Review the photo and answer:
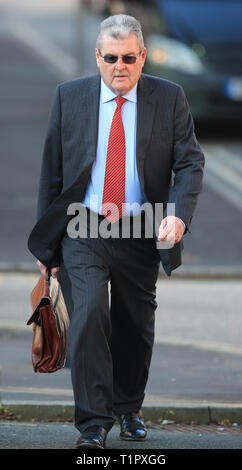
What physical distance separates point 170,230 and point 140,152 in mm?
429

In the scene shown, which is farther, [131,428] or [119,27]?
[131,428]

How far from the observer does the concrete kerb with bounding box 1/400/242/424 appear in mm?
6594

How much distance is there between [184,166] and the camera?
5617 mm

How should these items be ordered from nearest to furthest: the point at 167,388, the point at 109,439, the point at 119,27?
1. the point at 119,27
2. the point at 109,439
3. the point at 167,388

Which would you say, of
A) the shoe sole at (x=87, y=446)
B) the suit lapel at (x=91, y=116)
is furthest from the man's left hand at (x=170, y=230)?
the shoe sole at (x=87, y=446)

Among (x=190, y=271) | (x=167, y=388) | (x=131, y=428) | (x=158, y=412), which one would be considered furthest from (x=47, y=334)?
(x=190, y=271)

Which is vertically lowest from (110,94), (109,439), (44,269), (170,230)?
(109,439)

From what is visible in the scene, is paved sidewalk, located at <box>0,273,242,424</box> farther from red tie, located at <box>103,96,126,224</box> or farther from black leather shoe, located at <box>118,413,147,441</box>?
red tie, located at <box>103,96,126,224</box>

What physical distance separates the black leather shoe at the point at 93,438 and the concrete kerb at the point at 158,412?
108cm

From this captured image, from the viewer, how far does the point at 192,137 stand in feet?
18.6

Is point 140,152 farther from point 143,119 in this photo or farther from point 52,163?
point 52,163

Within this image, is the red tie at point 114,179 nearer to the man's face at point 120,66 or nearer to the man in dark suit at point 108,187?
the man in dark suit at point 108,187

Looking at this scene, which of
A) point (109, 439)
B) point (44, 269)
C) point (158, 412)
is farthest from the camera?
point (158, 412)

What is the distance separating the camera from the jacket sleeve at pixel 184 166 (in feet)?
18.2
